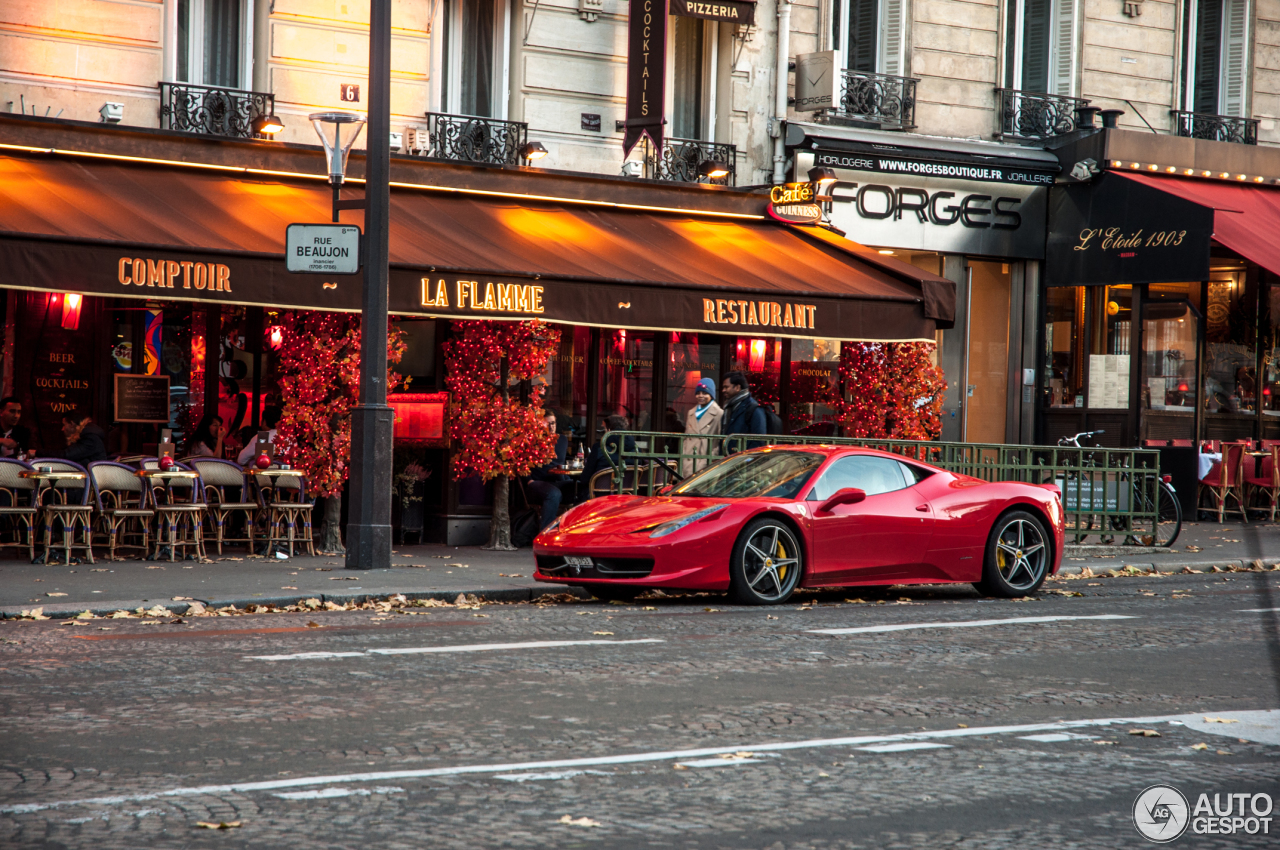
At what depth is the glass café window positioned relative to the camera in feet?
73.8

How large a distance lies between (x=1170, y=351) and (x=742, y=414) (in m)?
9.03

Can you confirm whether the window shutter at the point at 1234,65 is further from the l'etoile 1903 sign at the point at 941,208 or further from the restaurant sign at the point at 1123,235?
the l'etoile 1903 sign at the point at 941,208

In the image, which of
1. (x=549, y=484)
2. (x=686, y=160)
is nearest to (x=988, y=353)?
(x=686, y=160)

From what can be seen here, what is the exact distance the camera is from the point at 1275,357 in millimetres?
23672

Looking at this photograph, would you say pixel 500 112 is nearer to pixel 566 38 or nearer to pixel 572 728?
pixel 566 38

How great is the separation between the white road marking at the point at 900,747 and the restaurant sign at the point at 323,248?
8366mm

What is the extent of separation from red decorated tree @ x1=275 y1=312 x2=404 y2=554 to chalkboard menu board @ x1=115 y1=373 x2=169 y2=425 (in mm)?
2167

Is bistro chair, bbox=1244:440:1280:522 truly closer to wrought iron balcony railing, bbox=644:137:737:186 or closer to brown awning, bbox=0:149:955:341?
brown awning, bbox=0:149:955:341

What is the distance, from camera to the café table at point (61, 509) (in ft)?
45.0

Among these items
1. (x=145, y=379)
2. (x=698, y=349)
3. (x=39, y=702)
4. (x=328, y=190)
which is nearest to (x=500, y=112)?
(x=328, y=190)

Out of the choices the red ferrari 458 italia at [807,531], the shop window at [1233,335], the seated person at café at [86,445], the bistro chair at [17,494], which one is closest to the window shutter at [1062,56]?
the shop window at [1233,335]

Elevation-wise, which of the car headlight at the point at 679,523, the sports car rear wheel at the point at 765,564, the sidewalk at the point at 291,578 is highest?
the car headlight at the point at 679,523

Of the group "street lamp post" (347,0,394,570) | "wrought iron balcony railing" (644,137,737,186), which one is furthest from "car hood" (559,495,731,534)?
"wrought iron balcony railing" (644,137,737,186)

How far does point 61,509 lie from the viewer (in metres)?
13.7
